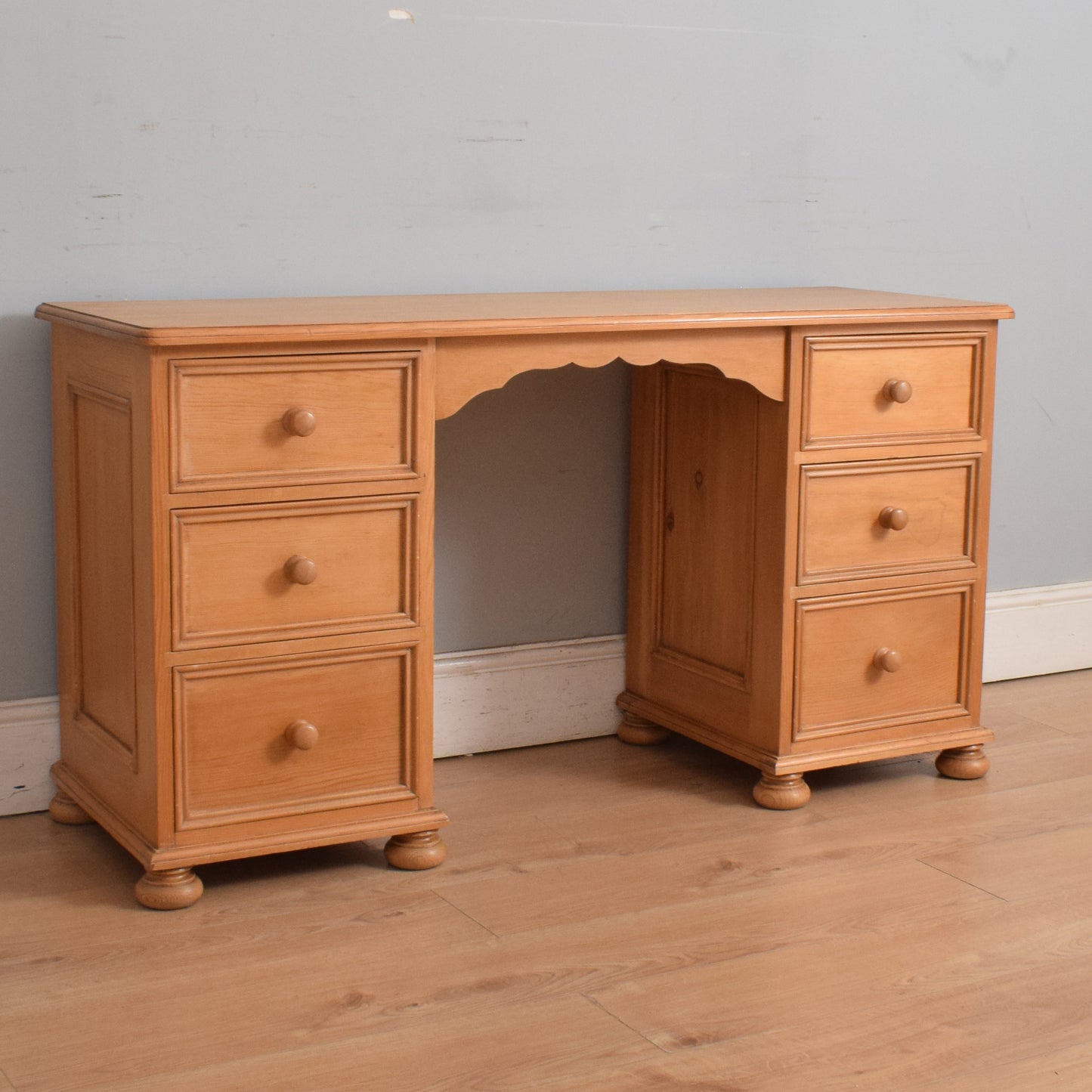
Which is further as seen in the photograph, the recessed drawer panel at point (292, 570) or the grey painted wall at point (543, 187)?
the grey painted wall at point (543, 187)

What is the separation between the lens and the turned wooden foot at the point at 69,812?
7.27ft

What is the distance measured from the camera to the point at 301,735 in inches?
77.8

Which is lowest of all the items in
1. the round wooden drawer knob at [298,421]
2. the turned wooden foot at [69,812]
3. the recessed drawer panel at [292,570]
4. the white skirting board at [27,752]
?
the turned wooden foot at [69,812]

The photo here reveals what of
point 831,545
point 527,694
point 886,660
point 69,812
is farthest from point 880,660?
point 69,812

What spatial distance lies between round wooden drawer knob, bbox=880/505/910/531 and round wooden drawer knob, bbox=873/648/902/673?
0.20 m

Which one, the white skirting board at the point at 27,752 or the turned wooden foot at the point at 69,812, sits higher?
the white skirting board at the point at 27,752

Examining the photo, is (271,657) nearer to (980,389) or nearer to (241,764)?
(241,764)

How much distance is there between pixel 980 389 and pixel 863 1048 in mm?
1166

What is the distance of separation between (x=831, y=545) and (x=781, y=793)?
0.39 metres

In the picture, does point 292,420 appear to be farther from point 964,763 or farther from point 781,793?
point 964,763

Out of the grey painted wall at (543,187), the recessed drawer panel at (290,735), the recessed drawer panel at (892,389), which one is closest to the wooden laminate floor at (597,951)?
the recessed drawer panel at (290,735)

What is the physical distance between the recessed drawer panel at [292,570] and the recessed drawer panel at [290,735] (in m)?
0.05

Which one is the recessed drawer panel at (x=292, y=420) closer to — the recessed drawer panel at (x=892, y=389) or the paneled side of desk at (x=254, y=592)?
the paneled side of desk at (x=254, y=592)

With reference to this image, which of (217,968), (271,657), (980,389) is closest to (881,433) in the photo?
(980,389)
